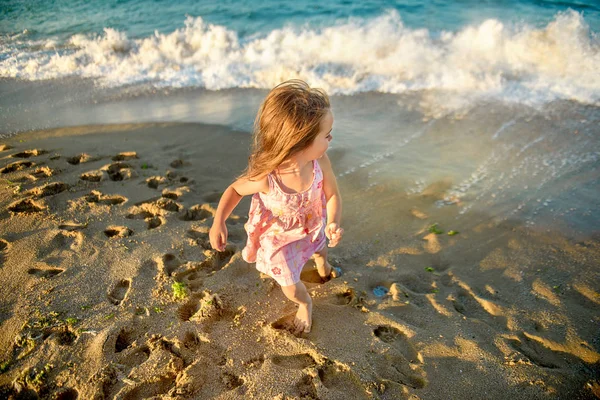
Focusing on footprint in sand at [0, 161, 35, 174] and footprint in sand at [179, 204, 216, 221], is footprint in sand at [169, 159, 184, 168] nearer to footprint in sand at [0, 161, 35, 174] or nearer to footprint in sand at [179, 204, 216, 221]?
footprint in sand at [179, 204, 216, 221]

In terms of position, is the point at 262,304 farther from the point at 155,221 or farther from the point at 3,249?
the point at 3,249

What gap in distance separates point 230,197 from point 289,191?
373mm

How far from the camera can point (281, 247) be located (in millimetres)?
2617

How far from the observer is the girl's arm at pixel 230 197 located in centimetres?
251

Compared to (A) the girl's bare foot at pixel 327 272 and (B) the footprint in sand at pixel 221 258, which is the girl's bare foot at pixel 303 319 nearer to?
(A) the girl's bare foot at pixel 327 272

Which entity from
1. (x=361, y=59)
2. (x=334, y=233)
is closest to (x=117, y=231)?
(x=334, y=233)

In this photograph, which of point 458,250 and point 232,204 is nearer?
point 232,204

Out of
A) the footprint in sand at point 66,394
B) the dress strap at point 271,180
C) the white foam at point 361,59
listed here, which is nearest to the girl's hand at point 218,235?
the dress strap at point 271,180

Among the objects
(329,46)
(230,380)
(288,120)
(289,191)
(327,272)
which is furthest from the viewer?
(329,46)

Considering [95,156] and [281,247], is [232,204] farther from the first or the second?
[95,156]

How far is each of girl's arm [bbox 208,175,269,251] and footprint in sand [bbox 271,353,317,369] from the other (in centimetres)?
77

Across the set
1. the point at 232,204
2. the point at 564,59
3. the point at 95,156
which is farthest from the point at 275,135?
the point at 564,59

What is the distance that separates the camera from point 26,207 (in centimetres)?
376

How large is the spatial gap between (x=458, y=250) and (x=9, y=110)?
20.9 feet
